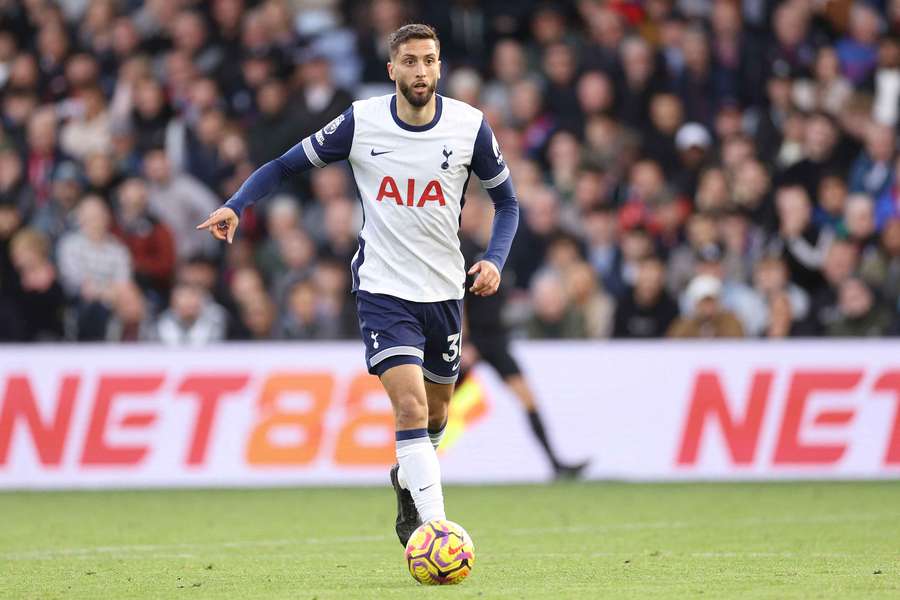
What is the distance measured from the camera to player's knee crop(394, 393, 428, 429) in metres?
7.91

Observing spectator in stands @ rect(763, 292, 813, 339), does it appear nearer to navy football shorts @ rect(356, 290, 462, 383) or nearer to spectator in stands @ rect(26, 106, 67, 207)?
spectator in stands @ rect(26, 106, 67, 207)

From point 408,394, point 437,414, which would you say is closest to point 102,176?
point 437,414

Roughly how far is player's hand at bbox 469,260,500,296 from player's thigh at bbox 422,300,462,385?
493 mm

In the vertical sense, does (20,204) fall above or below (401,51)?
below

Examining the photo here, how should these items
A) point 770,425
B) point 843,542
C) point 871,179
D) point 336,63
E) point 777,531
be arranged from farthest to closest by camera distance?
1. point 336,63
2. point 871,179
3. point 770,425
4. point 777,531
5. point 843,542

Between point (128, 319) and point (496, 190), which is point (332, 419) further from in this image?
point (496, 190)

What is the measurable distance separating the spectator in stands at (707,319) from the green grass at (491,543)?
5.70 ft

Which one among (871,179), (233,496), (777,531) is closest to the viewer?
(777,531)

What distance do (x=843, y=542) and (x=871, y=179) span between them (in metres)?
7.98

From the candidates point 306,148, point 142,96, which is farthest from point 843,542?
point 142,96

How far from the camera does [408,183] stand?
8.20 meters

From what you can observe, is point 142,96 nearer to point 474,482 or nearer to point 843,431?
point 474,482

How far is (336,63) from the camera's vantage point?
1902cm

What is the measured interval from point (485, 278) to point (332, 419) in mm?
7365
